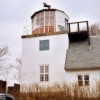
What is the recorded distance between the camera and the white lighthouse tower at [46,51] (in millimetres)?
23562

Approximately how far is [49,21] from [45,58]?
13.9ft

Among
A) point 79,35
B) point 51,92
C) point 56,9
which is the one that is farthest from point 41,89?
point 56,9

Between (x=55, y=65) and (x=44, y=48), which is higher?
(x=44, y=48)

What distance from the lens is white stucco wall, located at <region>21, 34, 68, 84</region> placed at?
76.8 feet

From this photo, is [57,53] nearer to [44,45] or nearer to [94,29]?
[44,45]

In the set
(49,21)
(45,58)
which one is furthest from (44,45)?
(49,21)

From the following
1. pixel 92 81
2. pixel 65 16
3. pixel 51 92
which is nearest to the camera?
pixel 51 92

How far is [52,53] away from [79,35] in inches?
134

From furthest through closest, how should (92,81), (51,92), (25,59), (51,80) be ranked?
(25,59) → (51,80) → (92,81) → (51,92)

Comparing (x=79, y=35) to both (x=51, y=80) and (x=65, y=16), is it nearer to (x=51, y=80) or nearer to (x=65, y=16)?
(x=65, y=16)

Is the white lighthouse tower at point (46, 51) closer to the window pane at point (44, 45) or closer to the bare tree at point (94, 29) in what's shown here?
the window pane at point (44, 45)

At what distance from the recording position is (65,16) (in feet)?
89.0

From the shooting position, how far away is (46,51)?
79.9 feet

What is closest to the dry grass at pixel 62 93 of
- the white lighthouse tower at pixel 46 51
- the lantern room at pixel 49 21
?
the white lighthouse tower at pixel 46 51
